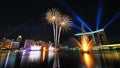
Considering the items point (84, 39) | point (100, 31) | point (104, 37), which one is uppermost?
point (100, 31)

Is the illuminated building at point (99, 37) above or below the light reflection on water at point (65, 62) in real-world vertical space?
above

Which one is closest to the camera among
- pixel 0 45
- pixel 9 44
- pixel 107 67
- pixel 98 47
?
pixel 107 67

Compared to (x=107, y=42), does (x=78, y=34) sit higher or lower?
higher

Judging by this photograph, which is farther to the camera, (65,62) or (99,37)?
(99,37)

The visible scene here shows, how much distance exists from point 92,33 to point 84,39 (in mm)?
89318

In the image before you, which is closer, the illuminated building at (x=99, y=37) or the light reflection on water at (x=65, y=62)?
the light reflection on water at (x=65, y=62)

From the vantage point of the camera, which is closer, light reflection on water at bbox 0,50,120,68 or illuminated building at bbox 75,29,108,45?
light reflection on water at bbox 0,50,120,68

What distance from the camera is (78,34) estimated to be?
5822 inches

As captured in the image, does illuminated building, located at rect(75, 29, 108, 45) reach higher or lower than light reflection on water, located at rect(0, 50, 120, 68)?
higher

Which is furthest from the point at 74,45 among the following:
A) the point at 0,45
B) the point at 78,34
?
the point at 0,45

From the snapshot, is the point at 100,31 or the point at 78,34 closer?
the point at 100,31

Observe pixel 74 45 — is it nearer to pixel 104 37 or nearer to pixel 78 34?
pixel 78 34

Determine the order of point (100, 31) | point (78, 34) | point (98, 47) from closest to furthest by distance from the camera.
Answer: point (98, 47), point (100, 31), point (78, 34)

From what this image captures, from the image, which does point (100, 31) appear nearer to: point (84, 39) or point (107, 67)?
point (84, 39)
